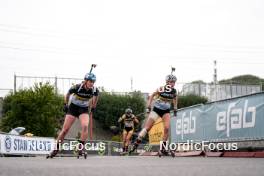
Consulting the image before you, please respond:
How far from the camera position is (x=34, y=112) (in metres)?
44.0

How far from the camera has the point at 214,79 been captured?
218ft

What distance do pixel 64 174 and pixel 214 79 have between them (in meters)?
61.8

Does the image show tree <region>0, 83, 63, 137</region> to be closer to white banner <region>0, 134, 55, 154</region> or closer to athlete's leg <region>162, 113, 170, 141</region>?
white banner <region>0, 134, 55, 154</region>

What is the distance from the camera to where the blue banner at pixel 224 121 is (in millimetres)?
14211

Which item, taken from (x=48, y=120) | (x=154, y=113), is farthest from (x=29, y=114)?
(x=154, y=113)

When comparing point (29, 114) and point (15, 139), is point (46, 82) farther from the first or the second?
point (15, 139)

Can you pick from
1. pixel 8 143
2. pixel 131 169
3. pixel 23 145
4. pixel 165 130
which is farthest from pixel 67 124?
pixel 23 145

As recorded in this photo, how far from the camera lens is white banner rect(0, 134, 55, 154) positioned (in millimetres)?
22500

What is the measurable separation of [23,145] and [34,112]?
64.6 ft

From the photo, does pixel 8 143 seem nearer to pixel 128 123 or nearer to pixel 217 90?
pixel 128 123

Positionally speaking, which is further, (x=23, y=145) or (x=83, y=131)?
(x=23, y=145)

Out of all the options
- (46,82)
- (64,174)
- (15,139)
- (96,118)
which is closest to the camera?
(64,174)

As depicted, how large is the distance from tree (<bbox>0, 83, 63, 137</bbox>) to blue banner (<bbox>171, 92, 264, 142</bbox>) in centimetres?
2509

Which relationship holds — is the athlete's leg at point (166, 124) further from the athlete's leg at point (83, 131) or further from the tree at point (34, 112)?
the tree at point (34, 112)
